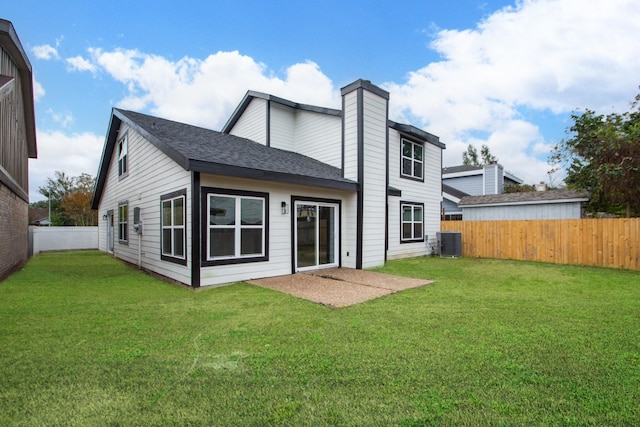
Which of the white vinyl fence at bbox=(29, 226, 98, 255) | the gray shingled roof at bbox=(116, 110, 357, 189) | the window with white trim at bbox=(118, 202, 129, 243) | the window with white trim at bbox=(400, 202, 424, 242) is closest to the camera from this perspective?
the gray shingled roof at bbox=(116, 110, 357, 189)

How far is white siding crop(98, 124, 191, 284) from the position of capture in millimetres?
7121

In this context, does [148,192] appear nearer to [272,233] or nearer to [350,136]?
[272,233]

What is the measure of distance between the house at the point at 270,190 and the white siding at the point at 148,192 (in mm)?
33

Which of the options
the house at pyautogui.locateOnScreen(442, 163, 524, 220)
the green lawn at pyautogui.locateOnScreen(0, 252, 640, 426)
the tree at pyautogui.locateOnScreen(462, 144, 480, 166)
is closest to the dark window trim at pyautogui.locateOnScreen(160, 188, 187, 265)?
the green lawn at pyautogui.locateOnScreen(0, 252, 640, 426)

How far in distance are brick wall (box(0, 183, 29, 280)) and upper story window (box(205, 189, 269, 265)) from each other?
545 centimetres

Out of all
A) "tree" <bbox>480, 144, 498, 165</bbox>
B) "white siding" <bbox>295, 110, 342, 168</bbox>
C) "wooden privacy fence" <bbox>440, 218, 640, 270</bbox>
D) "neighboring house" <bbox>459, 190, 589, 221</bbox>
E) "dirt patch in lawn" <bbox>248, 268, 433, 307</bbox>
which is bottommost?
"dirt patch in lawn" <bbox>248, 268, 433, 307</bbox>

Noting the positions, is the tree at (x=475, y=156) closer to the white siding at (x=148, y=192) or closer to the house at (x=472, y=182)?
the house at (x=472, y=182)

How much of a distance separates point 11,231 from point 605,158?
1949 cm

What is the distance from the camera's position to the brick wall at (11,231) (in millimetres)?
7941

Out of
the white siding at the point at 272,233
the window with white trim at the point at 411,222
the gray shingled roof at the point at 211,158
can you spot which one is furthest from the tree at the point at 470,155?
the white siding at the point at 272,233

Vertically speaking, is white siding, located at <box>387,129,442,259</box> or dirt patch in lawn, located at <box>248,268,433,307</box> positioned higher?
white siding, located at <box>387,129,442,259</box>

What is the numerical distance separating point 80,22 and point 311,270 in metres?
10.3

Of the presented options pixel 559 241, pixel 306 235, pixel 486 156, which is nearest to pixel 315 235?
pixel 306 235

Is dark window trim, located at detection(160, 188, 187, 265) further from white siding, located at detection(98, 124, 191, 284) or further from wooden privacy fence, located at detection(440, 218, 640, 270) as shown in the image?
wooden privacy fence, located at detection(440, 218, 640, 270)
